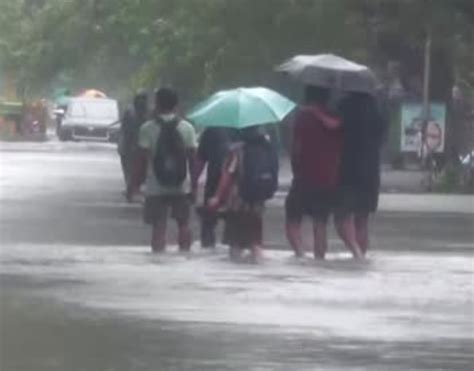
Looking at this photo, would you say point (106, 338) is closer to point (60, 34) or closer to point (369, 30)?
point (369, 30)

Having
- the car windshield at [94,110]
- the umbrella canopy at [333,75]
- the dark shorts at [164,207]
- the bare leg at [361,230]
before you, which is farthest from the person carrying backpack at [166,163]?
the car windshield at [94,110]

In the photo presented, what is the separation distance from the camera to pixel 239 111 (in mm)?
21109

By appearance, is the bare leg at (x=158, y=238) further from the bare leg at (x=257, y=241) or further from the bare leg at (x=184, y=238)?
the bare leg at (x=257, y=241)

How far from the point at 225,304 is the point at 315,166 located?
4.65 m

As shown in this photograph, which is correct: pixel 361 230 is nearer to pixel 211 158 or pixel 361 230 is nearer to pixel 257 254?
pixel 257 254

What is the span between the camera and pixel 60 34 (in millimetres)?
62875

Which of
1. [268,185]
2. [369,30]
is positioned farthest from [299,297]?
[369,30]

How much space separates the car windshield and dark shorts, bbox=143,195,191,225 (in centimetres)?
5859

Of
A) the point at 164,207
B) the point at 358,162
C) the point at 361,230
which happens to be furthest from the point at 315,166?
the point at 164,207

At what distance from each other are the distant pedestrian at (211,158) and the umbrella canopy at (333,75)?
895 mm

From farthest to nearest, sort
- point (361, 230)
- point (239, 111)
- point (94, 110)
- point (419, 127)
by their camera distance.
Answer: point (94, 110) < point (419, 127) < point (239, 111) < point (361, 230)

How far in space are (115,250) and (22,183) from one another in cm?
1650

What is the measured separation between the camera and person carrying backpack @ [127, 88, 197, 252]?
20.5 m

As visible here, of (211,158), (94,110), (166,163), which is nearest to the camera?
(166,163)
